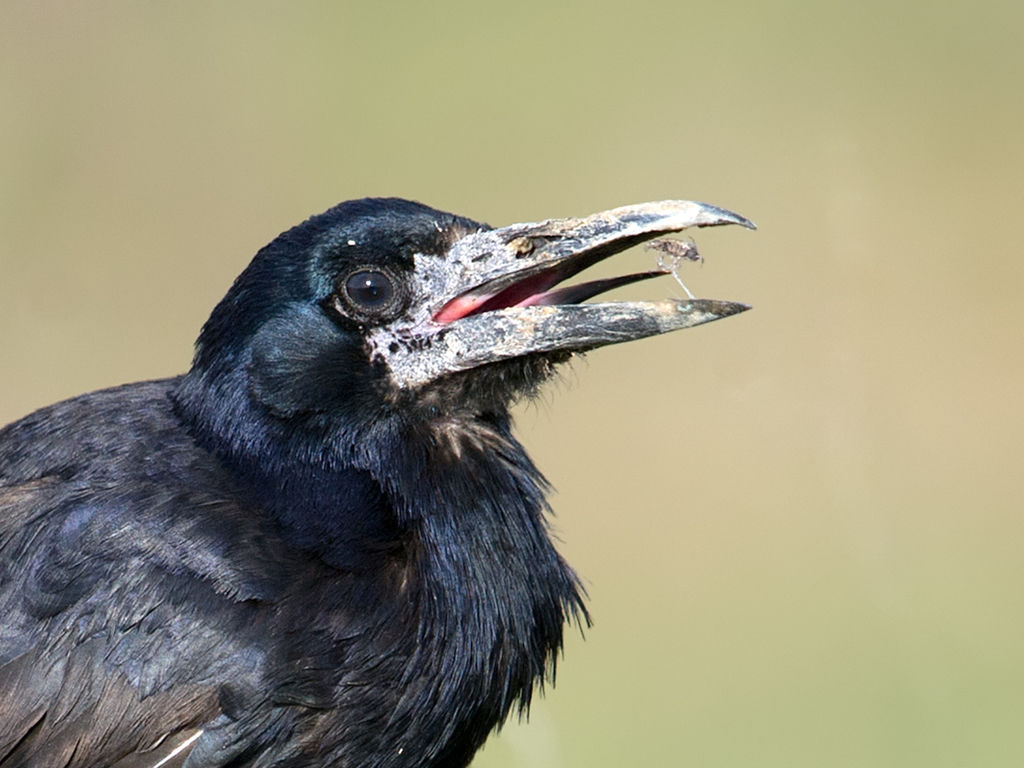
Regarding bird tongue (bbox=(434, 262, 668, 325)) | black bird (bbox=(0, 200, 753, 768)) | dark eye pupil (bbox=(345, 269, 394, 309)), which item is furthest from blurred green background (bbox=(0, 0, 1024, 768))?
dark eye pupil (bbox=(345, 269, 394, 309))

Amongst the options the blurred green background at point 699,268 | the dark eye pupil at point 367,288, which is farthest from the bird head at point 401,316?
the blurred green background at point 699,268

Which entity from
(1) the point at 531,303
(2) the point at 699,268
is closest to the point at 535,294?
(1) the point at 531,303

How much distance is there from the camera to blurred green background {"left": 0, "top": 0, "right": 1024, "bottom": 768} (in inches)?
395

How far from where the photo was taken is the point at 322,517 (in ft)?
19.6

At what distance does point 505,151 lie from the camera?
45.9 feet

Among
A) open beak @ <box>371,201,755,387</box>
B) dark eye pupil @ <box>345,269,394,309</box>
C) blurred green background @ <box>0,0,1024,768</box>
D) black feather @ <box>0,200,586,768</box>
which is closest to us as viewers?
black feather @ <box>0,200,586,768</box>

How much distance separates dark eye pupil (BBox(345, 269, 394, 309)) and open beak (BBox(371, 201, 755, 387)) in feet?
0.29

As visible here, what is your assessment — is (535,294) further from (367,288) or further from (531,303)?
(367,288)

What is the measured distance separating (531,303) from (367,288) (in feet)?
1.69

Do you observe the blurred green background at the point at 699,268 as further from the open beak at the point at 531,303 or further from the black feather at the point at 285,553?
the open beak at the point at 531,303

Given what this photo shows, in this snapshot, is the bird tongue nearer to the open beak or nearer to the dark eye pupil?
the open beak

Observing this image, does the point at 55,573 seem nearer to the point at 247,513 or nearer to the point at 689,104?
the point at 247,513

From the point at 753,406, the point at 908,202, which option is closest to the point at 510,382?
the point at 753,406

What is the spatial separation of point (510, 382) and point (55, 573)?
1.45 metres
